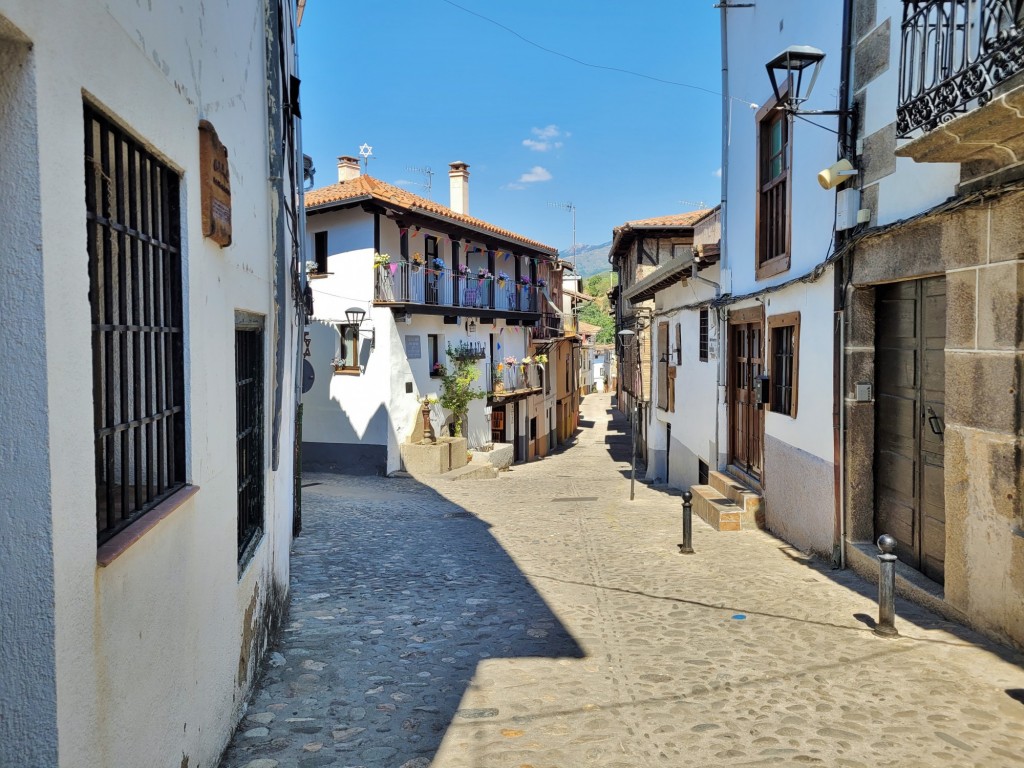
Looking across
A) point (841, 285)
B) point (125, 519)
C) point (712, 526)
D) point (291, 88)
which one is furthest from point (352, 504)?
point (125, 519)

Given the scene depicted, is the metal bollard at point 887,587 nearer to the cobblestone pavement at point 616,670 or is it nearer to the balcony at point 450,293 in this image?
the cobblestone pavement at point 616,670

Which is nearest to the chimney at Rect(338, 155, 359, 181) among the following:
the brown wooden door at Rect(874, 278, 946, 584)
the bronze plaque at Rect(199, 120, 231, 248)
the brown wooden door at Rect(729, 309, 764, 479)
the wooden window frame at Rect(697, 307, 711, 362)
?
the wooden window frame at Rect(697, 307, 711, 362)

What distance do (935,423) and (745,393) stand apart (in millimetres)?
5655

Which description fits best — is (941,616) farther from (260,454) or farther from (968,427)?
(260,454)

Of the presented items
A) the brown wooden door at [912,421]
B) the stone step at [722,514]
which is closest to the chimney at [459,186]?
the stone step at [722,514]

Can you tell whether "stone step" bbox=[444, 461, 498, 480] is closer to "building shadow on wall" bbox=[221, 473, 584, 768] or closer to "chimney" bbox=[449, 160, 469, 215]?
"building shadow on wall" bbox=[221, 473, 584, 768]

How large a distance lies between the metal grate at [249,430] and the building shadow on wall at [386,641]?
3.09 ft

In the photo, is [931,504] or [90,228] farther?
[931,504]

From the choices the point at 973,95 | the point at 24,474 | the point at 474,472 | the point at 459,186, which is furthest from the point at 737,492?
the point at 459,186

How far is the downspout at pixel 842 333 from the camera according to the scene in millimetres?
7188

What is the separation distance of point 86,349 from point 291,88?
20.3 feet

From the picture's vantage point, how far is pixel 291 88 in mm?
7582

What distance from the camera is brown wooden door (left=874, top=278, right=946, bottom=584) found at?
6.00m

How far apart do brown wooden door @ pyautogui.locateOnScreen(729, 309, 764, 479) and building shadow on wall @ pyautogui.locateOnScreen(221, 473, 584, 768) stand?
398 centimetres
